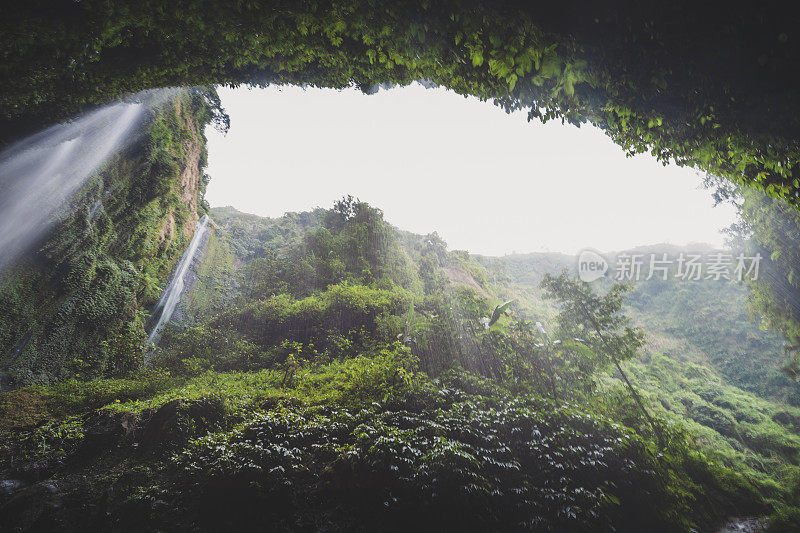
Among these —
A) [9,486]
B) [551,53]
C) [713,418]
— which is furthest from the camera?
[713,418]

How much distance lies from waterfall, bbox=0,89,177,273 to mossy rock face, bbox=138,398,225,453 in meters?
7.53

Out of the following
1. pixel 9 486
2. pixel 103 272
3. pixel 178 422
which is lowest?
pixel 9 486

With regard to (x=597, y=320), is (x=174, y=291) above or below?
below

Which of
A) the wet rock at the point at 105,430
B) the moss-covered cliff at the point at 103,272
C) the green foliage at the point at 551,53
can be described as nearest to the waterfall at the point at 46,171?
the moss-covered cliff at the point at 103,272

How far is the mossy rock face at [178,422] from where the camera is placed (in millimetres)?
5055

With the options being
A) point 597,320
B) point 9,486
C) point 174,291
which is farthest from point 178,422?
point 597,320

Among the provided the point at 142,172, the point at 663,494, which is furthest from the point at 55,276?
the point at 663,494

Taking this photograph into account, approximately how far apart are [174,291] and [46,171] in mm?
9360

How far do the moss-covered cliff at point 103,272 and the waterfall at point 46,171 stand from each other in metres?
0.30

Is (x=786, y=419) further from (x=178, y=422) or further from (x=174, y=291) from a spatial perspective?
(x=174, y=291)

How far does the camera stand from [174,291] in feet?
55.5

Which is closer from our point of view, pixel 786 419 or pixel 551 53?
pixel 551 53

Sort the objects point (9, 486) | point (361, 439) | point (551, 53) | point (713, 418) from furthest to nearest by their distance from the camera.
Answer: point (713, 418) < point (361, 439) < point (9, 486) < point (551, 53)

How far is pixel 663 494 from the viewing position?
5.00 m
